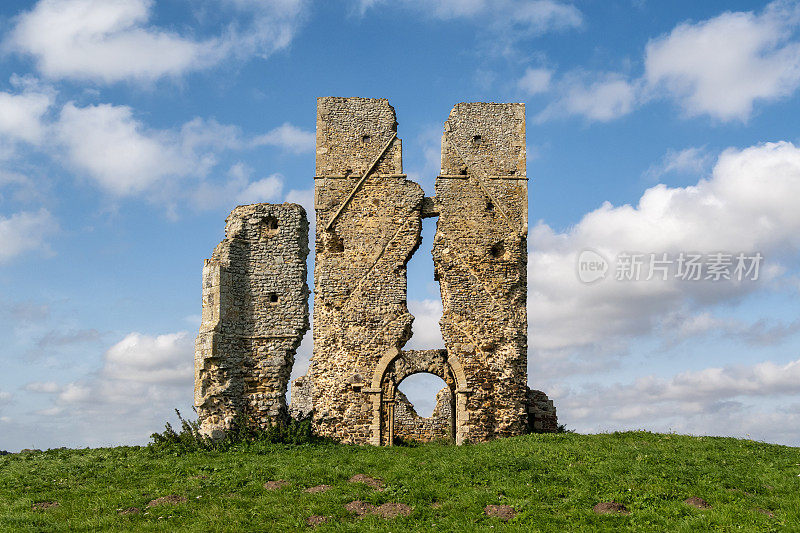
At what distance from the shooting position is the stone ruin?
19.7 meters

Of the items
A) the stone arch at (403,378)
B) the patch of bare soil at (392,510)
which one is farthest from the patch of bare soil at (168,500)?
the stone arch at (403,378)

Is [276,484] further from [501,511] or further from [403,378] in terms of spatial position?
[403,378]

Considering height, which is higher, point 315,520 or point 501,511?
point 501,511

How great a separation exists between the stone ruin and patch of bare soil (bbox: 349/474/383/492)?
5.15 meters

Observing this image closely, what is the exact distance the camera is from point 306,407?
2678cm

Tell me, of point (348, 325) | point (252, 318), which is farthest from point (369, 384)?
point (252, 318)

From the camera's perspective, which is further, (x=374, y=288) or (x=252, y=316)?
(x=374, y=288)

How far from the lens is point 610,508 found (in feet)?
40.6

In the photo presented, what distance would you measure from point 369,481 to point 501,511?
328cm

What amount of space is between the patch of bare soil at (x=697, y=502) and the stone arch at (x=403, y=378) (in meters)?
8.82

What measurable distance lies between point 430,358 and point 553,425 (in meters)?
4.51

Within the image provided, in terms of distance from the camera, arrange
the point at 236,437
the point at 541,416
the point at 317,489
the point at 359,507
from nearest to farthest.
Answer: the point at 359,507, the point at 317,489, the point at 236,437, the point at 541,416

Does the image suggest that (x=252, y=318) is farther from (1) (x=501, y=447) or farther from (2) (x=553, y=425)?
(2) (x=553, y=425)

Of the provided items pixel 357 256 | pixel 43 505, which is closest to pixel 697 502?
pixel 357 256
